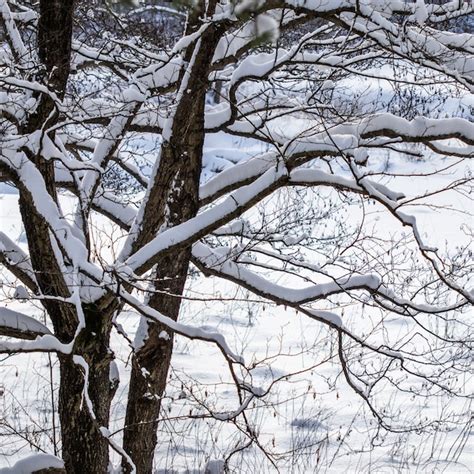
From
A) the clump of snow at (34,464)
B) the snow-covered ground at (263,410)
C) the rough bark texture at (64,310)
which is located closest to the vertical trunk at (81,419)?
the rough bark texture at (64,310)

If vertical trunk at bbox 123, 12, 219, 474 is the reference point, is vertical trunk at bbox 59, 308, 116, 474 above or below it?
below

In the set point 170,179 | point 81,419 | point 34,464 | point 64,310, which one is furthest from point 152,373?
point 170,179

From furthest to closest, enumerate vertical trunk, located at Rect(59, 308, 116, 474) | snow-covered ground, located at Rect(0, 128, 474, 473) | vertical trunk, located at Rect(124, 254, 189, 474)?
snow-covered ground, located at Rect(0, 128, 474, 473), vertical trunk, located at Rect(124, 254, 189, 474), vertical trunk, located at Rect(59, 308, 116, 474)

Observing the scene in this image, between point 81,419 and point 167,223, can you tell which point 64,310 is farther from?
point 167,223

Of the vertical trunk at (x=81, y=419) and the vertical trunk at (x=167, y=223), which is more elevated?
the vertical trunk at (x=167, y=223)

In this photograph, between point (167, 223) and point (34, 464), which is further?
point (167, 223)

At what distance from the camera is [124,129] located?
4.33m

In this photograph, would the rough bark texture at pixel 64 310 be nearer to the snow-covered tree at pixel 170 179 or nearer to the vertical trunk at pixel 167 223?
the snow-covered tree at pixel 170 179

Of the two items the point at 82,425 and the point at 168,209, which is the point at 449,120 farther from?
the point at 82,425

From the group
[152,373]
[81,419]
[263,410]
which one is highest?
[263,410]

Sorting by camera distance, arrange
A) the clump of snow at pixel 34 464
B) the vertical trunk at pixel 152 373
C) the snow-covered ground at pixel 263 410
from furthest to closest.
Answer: the snow-covered ground at pixel 263 410 < the vertical trunk at pixel 152 373 < the clump of snow at pixel 34 464

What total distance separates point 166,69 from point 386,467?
10.6 feet

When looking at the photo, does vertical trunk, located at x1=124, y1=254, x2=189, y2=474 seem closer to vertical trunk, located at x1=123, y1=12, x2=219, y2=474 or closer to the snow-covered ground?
vertical trunk, located at x1=123, y1=12, x2=219, y2=474

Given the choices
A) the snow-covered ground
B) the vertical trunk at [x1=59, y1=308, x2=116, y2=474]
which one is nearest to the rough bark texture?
the vertical trunk at [x1=59, y1=308, x2=116, y2=474]
